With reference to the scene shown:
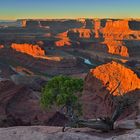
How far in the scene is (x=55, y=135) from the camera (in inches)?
1273

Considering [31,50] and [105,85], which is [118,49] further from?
[105,85]

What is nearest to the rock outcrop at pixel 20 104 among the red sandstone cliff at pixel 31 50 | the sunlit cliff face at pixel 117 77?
the sunlit cliff face at pixel 117 77

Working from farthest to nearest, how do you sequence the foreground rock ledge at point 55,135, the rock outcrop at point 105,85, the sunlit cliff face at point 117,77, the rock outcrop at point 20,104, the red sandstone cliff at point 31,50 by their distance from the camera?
the red sandstone cliff at point 31,50 < the sunlit cliff face at point 117,77 < the rock outcrop at point 105,85 < the rock outcrop at point 20,104 < the foreground rock ledge at point 55,135

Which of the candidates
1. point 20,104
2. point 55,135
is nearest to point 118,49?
point 20,104

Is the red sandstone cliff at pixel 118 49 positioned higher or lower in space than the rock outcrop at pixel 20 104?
lower

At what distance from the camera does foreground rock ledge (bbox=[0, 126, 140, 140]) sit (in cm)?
3144

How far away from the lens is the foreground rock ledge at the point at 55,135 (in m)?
31.4

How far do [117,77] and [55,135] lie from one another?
1439 inches

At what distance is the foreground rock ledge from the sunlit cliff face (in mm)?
32665

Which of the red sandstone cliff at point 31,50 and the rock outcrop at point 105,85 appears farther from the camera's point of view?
the red sandstone cliff at point 31,50

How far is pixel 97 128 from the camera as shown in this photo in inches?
1324

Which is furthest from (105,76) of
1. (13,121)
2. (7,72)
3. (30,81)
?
(7,72)

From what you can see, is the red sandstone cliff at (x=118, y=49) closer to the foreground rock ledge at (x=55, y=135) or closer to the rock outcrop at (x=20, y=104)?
the rock outcrop at (x=20, y=104)

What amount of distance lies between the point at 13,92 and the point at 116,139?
38.0 m
